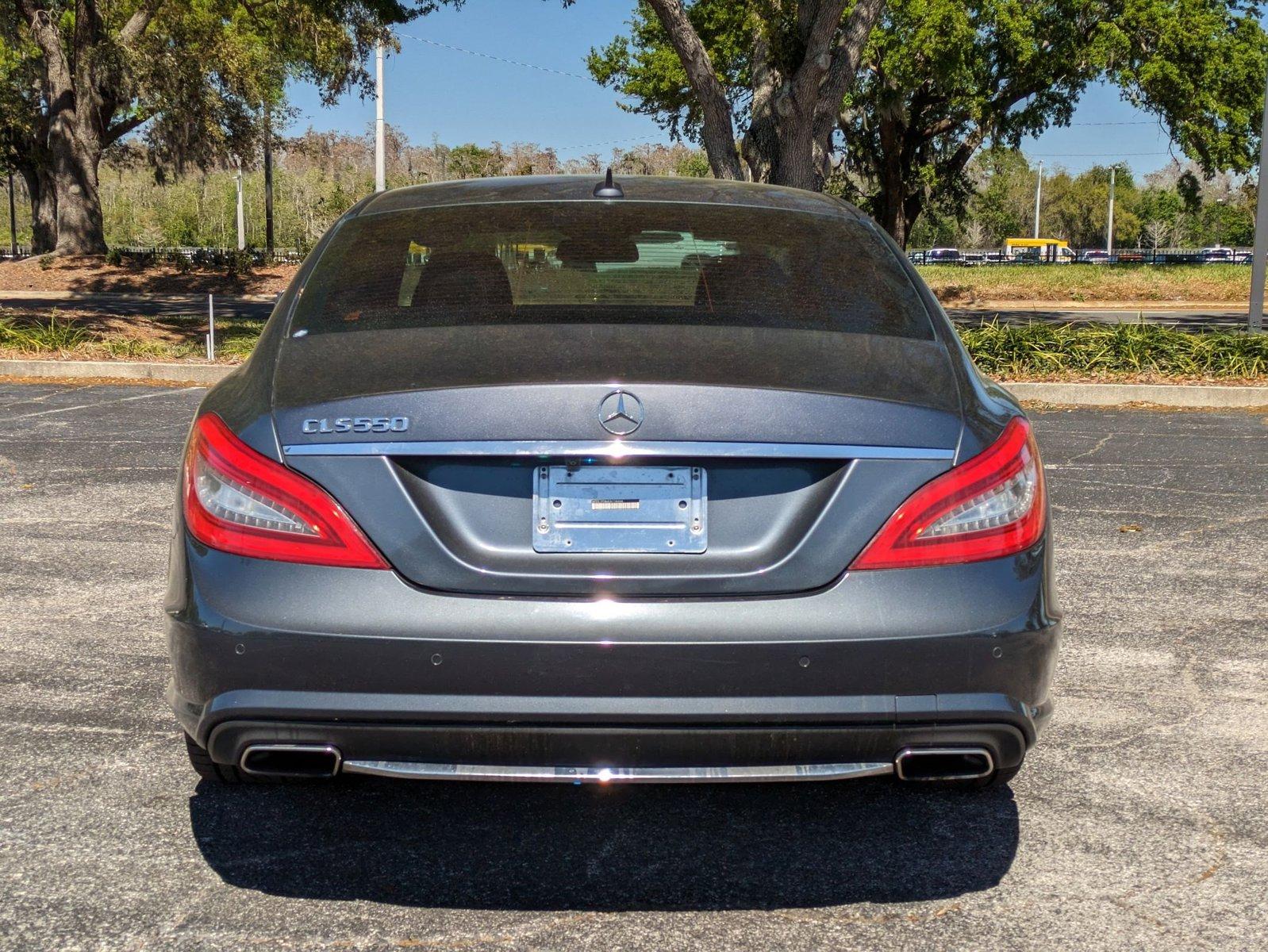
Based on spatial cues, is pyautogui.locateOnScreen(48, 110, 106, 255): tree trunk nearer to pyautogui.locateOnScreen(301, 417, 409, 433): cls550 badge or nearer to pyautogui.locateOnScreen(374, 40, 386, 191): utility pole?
pyautogui.locateOnScreen(374, 40, 386, 191): utility pole

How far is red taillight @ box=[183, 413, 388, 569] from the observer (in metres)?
2.70

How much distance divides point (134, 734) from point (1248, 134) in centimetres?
3372

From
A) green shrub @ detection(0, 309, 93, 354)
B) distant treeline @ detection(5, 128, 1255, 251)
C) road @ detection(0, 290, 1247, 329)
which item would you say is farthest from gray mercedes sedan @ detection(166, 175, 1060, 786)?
distant treeline @ detection(5, 128, 1255, 251)

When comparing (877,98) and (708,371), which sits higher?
(877,98)

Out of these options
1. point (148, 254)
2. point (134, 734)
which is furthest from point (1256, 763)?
point (148, 254)

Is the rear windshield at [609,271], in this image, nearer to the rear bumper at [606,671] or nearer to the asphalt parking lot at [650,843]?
the rear bumper at [606,671]

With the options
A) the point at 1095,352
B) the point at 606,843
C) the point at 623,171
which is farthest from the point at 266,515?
the point at 623,171

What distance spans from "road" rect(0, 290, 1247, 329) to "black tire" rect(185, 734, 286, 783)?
21325 mm

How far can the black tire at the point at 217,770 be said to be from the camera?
293 cm

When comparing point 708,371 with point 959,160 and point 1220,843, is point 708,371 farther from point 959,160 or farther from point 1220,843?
point 959,160

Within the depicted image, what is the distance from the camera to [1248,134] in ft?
106

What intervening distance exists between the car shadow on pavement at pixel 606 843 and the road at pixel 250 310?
20.9m

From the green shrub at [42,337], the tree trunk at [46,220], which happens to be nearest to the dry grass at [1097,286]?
the green shrub at [42,337]

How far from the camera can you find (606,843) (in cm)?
333
